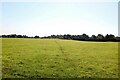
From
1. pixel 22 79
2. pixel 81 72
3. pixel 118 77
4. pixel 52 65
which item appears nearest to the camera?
pixel 22 79

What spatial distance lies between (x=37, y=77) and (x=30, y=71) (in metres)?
2.33

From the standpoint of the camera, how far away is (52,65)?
2530 cm

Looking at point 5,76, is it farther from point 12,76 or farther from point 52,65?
point 52,65

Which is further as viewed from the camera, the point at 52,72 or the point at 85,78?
the point at 52,72

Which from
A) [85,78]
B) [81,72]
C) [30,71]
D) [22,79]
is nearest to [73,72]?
[81,72]

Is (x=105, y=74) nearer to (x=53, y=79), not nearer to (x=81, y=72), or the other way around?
(x=81, y=72)

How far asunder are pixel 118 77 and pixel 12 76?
9.38 meters

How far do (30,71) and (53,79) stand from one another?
11.2ft

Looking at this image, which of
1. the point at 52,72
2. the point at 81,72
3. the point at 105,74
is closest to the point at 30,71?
the point at 52,72

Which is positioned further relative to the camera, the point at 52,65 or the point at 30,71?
the point at 52,65

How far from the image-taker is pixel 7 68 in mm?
22609

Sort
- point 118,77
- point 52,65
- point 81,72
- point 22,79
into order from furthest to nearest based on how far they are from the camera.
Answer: point 52,65 → point 81,72 → point 118,77 → point 22,79

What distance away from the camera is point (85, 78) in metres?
19.7

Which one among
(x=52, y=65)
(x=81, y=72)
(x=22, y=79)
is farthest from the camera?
(x=52, y=65)
